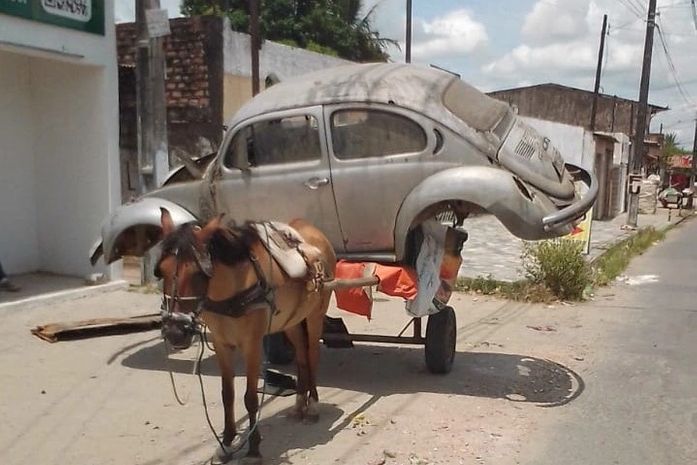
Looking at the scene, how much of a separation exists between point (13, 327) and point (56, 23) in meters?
3.53

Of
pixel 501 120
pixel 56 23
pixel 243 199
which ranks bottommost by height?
pixel 243 199

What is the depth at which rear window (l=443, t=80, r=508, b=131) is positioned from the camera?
566 cm

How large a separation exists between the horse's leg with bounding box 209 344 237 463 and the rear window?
2615 millimetres

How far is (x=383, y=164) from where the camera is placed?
5672mm

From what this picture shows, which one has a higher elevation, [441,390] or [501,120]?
[501,120]

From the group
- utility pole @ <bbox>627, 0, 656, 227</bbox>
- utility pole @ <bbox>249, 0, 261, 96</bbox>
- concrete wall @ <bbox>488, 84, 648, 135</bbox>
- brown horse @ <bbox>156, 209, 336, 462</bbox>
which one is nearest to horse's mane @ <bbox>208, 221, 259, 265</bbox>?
brown horse @ <bbox>156, 209, 336, 462</bbox>

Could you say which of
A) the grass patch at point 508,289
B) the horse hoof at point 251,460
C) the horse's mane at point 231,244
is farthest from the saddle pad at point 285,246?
the grass patch at point 508,289

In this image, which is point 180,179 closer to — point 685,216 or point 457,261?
point 457,261

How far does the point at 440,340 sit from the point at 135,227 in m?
2.81

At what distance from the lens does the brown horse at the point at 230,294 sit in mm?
3730

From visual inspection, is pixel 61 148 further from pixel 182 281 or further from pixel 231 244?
pixel 182 281

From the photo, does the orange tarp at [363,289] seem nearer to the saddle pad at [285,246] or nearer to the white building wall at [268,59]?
the saddle pad at [285,246]

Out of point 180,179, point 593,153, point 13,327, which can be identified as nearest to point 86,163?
point 13,327

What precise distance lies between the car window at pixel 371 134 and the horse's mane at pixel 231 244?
68.9 inches
